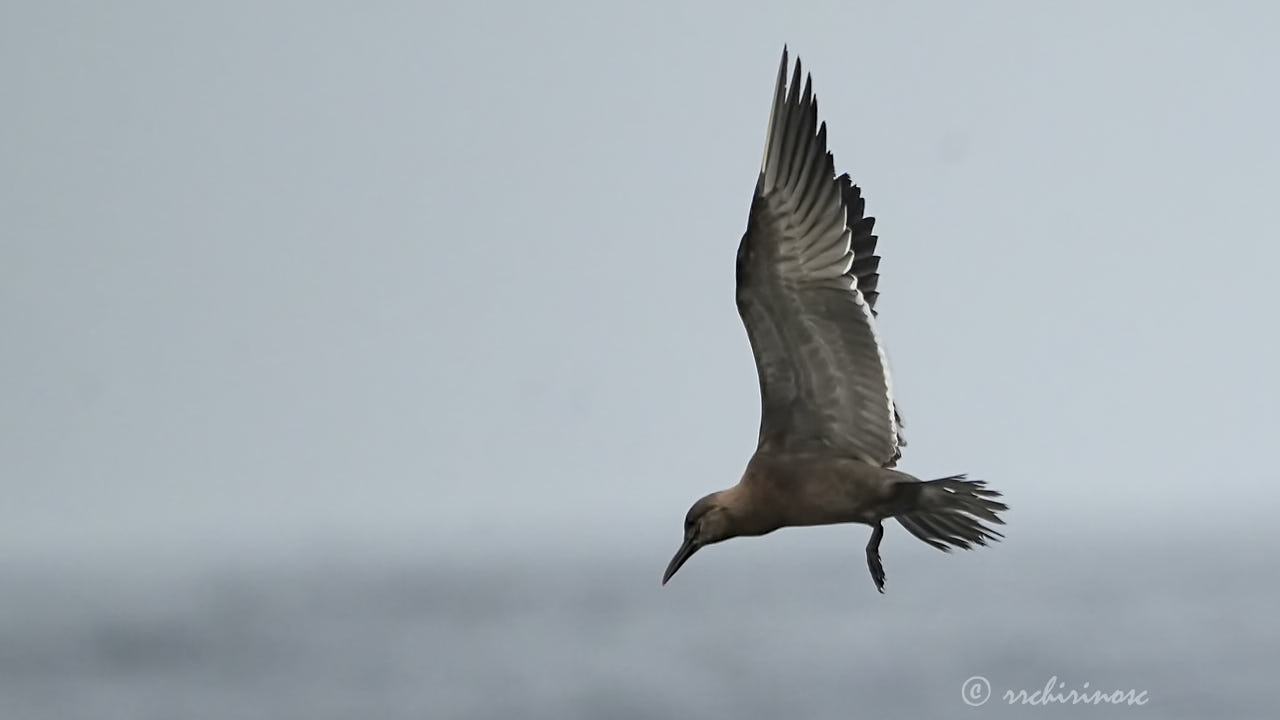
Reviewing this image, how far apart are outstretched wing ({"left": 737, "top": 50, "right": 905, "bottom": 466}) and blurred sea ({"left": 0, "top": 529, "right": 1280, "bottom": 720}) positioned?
39636mm

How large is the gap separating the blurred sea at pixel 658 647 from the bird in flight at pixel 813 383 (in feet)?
130

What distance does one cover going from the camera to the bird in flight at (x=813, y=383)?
12.6 m

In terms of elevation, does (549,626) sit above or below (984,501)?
above

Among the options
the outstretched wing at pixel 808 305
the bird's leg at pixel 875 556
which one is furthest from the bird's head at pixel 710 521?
the bird's leg at pixel 875 556

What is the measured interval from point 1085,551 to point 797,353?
18157cm

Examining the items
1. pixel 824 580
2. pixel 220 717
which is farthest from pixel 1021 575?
pixel 220 717

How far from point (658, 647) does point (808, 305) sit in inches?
2617

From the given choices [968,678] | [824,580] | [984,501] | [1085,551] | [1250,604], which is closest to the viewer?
[984,501]

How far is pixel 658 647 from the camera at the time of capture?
257 feet

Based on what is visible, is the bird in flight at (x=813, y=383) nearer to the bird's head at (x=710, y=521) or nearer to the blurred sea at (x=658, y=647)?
the bird's head at (x=710, y=521)

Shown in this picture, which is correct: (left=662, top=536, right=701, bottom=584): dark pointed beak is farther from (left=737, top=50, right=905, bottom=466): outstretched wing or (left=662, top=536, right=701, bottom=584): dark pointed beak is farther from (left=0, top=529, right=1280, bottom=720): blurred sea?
(left=0, top=529, right=1280, bottom=720): blurred sea

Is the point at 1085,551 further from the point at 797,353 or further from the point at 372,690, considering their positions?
the point at 797,353

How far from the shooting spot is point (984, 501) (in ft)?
41.3

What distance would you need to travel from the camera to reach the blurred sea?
192 ft
